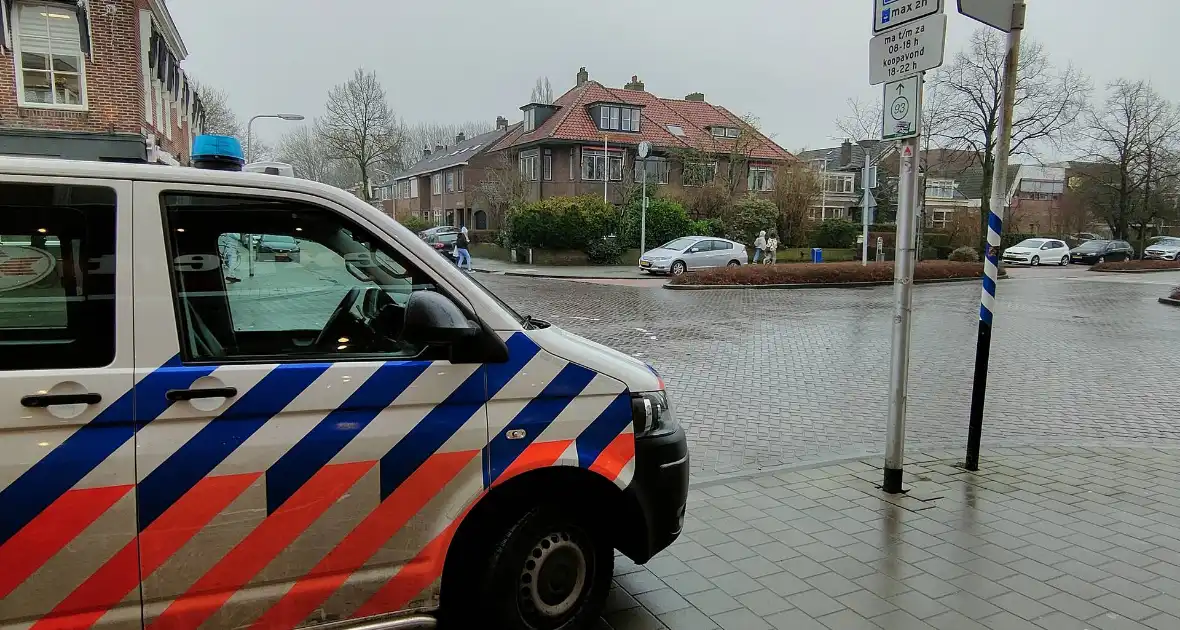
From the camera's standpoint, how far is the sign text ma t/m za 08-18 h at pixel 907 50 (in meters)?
4.52

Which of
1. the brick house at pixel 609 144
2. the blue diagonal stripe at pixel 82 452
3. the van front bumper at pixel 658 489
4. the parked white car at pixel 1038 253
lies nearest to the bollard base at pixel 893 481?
the van front bumper at pixel 658 489

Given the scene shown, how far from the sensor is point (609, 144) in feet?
144

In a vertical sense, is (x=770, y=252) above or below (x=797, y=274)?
above

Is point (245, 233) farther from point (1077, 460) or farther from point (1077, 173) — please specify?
point (1077, 173)

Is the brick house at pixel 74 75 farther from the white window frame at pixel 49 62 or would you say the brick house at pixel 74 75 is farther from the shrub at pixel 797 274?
the shrub at pixel 797 274

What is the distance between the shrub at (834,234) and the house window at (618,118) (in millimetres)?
13531

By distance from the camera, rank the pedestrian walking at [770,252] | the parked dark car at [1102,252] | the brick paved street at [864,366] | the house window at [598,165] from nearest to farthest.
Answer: the brick paved street at [864,366] < the pedestrian walking at [770,252] < the parked dark car at [1102,252] < the house window at [598,165]

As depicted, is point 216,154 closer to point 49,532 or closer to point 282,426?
point 282,426

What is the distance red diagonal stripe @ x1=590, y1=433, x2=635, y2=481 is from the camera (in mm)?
3018

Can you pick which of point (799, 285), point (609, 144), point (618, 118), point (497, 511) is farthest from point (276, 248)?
point (618, 118)

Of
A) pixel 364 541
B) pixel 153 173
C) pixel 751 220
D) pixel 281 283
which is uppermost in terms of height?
pixel 751 220

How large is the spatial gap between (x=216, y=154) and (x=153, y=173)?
1.08 ft

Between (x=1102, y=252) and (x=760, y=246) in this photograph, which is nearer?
(x=760, y=246)

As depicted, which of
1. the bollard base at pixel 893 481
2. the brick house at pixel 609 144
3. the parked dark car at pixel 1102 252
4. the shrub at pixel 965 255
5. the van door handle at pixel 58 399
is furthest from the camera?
the brick house at pixel 609 144
